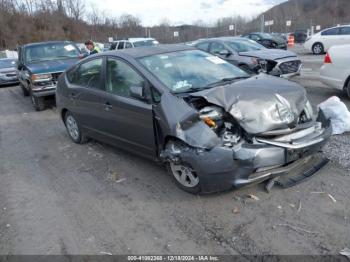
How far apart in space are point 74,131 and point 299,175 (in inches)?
163

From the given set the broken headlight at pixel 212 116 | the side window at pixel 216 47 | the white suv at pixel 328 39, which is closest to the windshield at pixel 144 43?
the side window at pixel 216 47

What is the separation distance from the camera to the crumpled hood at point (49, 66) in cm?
922

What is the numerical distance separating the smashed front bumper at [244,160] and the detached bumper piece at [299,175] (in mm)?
327

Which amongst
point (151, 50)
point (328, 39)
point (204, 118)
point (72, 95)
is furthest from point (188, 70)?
point (328, 39)

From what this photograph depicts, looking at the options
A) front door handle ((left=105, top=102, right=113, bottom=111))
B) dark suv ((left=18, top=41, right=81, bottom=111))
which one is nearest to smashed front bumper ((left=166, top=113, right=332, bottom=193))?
front door handle ((left=105, top=102, right=113, bottom=111))

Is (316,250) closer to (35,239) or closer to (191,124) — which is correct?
(191,124)

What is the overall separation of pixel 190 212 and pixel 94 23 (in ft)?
203

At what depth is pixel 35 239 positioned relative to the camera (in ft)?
11.1

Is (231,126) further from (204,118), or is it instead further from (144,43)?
(144,43)

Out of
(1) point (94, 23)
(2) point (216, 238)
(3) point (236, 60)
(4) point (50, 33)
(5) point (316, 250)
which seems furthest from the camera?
(1) point (94, 23)

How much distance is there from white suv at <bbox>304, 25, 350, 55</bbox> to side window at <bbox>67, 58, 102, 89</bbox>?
51.3 feet

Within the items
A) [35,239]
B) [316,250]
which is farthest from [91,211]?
[316,250]

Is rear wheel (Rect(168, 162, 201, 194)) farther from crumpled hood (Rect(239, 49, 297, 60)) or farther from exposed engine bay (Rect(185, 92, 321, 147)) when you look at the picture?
crumpled hood (Rect(239, 49, 297, 60))

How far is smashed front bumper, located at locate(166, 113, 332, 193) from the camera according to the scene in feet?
10.9
